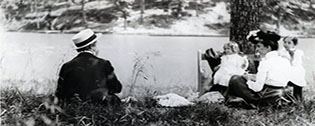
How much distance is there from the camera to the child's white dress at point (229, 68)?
2711mm

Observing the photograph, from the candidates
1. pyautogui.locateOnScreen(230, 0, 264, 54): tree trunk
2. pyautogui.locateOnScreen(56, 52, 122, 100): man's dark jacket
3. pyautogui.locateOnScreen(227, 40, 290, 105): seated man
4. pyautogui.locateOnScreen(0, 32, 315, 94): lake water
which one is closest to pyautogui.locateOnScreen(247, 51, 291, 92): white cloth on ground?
pyautogui.locateOnScreen(227, 40, 290, 105): seated man

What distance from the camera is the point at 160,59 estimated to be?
271 cm

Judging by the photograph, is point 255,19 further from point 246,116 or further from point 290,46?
point 246,116

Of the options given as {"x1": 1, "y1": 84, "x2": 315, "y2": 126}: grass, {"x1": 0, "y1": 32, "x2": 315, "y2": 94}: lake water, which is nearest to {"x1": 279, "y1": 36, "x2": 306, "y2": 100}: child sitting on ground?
{"x1": 1, "y1": 84, "x2": 315, "y2": 126}: grass

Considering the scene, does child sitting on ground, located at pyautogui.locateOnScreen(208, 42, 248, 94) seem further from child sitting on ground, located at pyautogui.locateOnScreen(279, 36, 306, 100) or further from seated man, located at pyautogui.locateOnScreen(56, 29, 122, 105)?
seated man, located at pyautogui.locateOnScreen(56, 29, 122, 105)

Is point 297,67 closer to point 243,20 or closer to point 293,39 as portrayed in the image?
point 293,39

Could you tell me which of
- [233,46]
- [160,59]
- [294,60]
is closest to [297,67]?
[294,60]

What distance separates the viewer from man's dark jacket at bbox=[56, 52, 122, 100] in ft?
8.76

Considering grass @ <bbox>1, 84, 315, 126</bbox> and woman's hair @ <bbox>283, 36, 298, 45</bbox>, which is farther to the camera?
woman's hair @ <bbox>283, 36, 298, 45</bbox>

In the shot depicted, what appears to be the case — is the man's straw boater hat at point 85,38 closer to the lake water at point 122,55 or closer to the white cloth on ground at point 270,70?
the lake water at point 122,55

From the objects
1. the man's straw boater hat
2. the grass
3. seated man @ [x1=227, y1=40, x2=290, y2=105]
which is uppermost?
the man's straw boater hat

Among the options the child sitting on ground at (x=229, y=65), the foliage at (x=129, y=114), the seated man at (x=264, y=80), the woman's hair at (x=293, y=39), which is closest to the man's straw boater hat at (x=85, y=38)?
the foliage at (x=129, y=114)

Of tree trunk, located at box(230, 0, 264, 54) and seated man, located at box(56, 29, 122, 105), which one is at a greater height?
tree trunk, located at box(230, 0, 264, 54)

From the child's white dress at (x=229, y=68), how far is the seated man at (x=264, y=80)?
31 mm
